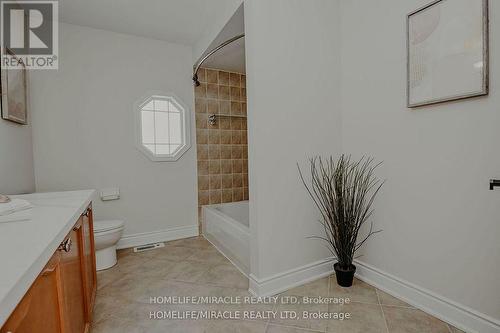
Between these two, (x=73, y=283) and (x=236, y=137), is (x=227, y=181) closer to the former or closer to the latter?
(x=236, y=137)

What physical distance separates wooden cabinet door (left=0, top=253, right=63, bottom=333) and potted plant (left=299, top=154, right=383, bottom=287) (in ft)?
5.04

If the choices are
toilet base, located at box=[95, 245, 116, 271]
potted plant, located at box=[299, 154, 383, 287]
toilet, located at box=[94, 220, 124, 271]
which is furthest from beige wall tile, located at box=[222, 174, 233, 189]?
potted plant, located at box=[299, 154, 383, 287]

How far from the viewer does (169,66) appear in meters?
2.93

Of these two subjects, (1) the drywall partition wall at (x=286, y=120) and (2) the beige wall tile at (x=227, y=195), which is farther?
(2) the beige wall tile at (x=227, y=195)

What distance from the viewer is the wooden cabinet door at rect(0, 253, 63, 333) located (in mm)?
546

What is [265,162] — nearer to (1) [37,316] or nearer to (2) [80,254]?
(2) [80,254]

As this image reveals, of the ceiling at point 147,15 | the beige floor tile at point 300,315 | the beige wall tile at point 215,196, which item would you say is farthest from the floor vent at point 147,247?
the ceiling at point 147,15

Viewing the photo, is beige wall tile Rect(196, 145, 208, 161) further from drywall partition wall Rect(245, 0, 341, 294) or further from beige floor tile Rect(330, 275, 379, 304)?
beige floor tile Rect(330, 275, 379, 304)

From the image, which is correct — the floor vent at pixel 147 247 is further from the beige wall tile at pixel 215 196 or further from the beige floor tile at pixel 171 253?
A: the beige wall tile at pixel 215 196

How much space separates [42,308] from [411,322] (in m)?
1.77

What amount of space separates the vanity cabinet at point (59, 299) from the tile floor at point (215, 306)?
1.17ft

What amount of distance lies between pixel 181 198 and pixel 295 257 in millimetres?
1670

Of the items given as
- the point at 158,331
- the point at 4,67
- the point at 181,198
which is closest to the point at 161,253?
the point at 181,198

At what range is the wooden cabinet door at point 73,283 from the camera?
3.00 feet
